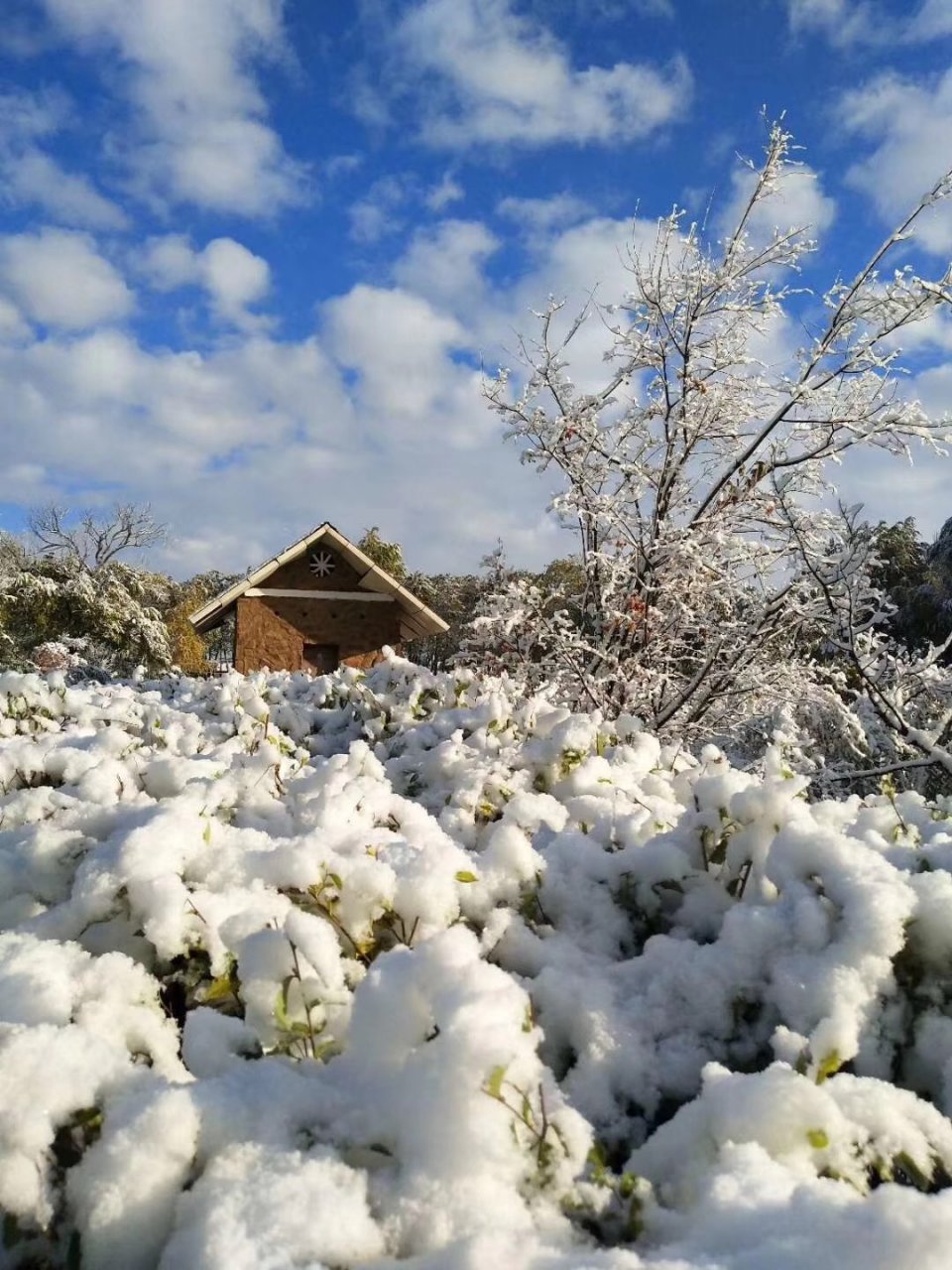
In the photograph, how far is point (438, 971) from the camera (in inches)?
52.3

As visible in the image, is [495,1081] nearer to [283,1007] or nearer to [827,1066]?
[283,1007]

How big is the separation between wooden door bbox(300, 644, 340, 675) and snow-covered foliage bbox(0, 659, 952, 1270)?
15272mm

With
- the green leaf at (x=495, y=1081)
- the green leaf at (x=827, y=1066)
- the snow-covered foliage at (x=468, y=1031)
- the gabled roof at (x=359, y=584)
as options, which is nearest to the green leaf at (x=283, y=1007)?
the snow-covered foliage at (x=468, y=1031)

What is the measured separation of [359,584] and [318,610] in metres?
1.04

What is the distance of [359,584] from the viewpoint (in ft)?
58.4

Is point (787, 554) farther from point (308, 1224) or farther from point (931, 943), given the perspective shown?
point (308, 1224)

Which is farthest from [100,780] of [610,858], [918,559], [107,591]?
[918,559]

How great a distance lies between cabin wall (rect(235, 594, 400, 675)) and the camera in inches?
672

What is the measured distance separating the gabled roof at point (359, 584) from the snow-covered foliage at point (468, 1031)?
14387 millimetres

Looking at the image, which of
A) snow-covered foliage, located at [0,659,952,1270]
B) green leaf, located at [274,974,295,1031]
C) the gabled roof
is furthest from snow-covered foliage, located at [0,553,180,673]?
green leaf, located at [274,974,295,1031]

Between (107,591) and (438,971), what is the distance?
83.1 feet

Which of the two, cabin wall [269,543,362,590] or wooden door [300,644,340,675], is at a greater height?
cabin wall [269,543,362,590]

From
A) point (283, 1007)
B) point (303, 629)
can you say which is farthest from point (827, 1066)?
point (303, 629)

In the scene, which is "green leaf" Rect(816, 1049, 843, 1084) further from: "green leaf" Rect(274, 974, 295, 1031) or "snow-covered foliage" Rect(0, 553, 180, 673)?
"snow-covered foliage" Rect(0, 553, 180, 673)
